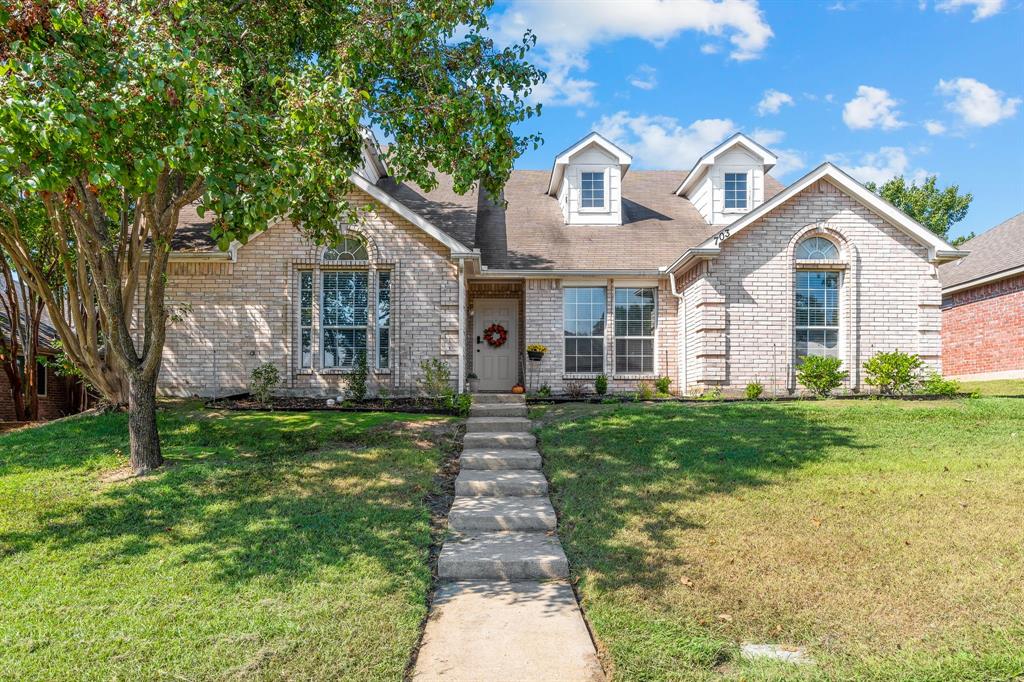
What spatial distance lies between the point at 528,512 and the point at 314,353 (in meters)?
7.83

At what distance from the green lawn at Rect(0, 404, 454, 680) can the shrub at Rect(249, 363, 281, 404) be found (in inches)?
107

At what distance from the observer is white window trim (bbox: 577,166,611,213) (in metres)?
16.2

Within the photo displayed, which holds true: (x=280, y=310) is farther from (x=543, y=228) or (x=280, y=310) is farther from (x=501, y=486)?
(x=501, y=486)

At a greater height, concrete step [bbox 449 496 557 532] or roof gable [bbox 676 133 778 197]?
roof gable [bbox 676 133 778 197]

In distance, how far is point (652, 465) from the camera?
26.5ft

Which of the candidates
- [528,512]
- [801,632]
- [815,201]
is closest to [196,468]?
[528,512]

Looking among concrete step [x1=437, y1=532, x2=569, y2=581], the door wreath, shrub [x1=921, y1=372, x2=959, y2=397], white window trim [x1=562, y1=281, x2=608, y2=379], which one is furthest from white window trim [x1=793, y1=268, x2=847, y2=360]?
concrete step [x1=437, y1=532, x2=569, y2=581]

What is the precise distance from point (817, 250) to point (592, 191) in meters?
5.42

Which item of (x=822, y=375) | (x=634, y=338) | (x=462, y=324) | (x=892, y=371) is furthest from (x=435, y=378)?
(x=892, y=371)

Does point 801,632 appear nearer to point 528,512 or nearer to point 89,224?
point 528,512

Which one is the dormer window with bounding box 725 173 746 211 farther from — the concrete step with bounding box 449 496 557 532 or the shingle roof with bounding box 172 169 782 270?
the concrete step with bounding box 449 496 557 532

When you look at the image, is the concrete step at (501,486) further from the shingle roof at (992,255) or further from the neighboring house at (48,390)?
the shingle roof at (992,255)

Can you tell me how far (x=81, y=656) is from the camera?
3979mm

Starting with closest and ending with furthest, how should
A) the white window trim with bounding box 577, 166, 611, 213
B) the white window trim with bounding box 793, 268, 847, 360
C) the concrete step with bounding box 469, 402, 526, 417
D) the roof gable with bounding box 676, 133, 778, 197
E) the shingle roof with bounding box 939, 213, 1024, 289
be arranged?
the concrete step with bounding box 469, 402, 526, 417, the white window trim with bounding box 793, 268, 847, 360, the roof gable with bounding box 676, 133, 778, 197, the white window trim with bounding box 577, 166, 611, 213, the shingle roof with bounding box 939, 213, 1024, 289
